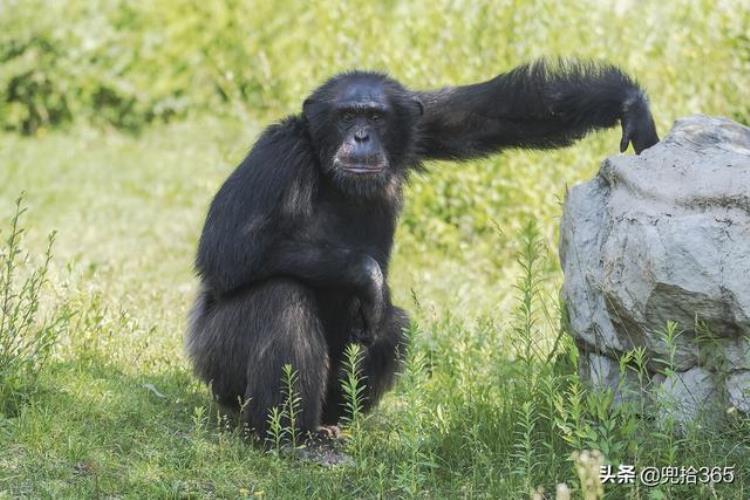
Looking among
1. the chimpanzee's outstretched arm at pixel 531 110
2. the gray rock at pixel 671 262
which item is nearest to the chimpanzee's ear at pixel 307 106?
the chimpanzee's outstretched arm at pixel 531 110

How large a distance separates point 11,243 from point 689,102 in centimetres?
718

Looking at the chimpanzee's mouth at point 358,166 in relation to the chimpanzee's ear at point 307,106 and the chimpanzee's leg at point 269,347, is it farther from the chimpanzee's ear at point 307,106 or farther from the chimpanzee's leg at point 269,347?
the chimpanzee's leg at point 269,347

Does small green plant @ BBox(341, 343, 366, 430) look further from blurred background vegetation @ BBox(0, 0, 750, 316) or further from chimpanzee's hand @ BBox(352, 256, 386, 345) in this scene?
blurred background vegetation @ BBox(0, 0, 750, 316)

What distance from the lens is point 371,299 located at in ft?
22.1

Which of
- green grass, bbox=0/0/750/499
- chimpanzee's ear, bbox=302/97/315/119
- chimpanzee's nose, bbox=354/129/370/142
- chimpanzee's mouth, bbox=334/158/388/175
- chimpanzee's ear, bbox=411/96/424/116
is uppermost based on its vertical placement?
chimpanzee's ear, bbox=302/97/315/119

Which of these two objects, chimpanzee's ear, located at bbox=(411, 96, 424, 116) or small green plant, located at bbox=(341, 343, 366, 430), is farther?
chimpanzee's ear, located at bbox=(411, 96, 424, 116)

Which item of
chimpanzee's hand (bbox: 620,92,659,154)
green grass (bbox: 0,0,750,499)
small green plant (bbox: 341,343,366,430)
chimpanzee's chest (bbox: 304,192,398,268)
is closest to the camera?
green grass (bbox: 0,0,750,499)

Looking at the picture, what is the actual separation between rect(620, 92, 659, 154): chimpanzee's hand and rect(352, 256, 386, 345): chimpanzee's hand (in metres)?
1.61

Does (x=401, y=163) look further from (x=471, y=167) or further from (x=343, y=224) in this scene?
(x=471, y=167)

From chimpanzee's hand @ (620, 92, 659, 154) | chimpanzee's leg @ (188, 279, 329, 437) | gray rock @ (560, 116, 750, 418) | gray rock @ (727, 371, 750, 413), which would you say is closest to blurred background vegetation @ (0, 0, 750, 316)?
chimpanzee's hand @ (620, 92, 659, 154)

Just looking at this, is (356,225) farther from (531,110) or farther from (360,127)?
(531,110)

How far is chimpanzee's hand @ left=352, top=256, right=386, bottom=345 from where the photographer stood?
6715mm

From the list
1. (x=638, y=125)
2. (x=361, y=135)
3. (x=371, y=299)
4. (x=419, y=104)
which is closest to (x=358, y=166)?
(x=361, y=135)

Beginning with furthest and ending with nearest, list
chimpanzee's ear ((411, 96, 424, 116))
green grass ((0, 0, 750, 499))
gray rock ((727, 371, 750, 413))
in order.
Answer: chimpanzee's ear ((411, 96, 424, 116)) < green grass ((0, 0, 750, 499)) < gray rock ((727, 371, 750, 413))
